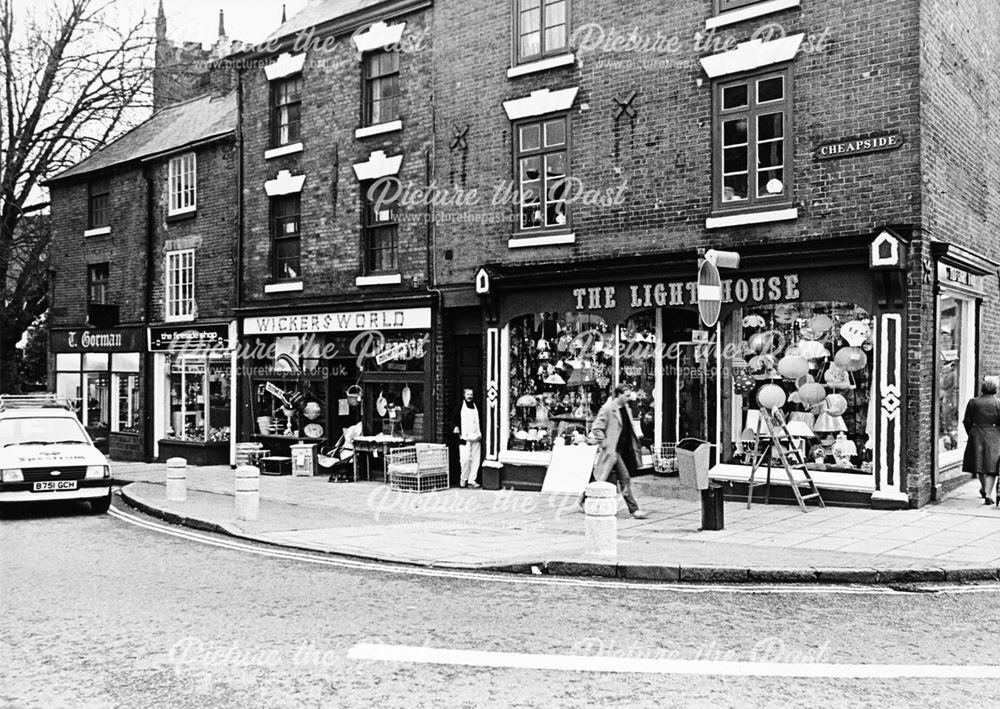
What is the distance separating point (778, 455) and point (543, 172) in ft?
21.0

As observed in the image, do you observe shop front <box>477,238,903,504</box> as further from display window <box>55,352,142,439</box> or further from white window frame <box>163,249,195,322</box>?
display window <box>55,352,142,439</box>

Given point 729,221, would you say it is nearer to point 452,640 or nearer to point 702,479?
point 702,479

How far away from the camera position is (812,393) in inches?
544

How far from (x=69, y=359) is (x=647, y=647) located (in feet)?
80.3

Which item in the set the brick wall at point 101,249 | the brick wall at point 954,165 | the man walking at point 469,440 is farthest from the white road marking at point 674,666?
the brick wall at point 101,249

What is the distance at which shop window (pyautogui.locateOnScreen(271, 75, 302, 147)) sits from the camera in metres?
21.1

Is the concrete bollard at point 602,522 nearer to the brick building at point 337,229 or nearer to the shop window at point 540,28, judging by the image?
the brick building at point 337,229

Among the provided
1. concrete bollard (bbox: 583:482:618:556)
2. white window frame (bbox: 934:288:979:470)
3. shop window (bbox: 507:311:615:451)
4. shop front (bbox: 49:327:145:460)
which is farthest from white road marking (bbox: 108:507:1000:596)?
shop front (bbox: 49:327:145:460)

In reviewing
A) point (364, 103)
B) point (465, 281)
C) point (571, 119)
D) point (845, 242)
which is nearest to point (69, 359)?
point (364, 103)

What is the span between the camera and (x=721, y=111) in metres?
14.5

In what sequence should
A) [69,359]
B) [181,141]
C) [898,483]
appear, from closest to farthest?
[898,483] < [181,141] < [69,359]

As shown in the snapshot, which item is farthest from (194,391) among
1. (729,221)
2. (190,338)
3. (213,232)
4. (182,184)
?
(729,221)

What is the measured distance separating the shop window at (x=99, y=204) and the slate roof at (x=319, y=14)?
7932 mm

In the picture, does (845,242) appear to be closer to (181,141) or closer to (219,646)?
(219,646)
